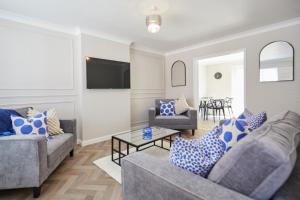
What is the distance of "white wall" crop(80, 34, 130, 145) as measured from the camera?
10.4 feet

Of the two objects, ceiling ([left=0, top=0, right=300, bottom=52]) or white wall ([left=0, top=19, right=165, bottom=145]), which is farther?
white wall ([left=0, top=19, right=165, bottom=145])

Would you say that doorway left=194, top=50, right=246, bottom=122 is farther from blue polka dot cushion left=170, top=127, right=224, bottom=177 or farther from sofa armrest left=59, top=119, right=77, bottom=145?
blue polka dot cushion left=170, top=127, right=224, bottom=177

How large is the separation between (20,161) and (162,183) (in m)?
1.49

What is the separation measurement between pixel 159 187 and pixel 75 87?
2934mm

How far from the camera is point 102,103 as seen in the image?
343cm

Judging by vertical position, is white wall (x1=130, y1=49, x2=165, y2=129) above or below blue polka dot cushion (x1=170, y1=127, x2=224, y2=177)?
above

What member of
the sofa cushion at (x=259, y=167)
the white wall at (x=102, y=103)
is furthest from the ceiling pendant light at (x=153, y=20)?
the sofa cushion at (x=259, y=167)

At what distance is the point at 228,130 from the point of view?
3.82 ft

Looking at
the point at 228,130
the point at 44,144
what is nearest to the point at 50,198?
the point at 44,144

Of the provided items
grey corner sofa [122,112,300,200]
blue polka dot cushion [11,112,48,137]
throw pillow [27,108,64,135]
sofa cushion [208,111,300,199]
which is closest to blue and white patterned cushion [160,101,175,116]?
throw pillow [27,108,64,135]

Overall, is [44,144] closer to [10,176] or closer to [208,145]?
[10,176]

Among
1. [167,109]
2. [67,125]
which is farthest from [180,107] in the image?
[67,125]

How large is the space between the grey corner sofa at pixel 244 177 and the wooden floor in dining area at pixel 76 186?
3.37 ft

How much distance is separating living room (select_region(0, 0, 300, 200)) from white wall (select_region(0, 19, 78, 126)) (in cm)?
2
